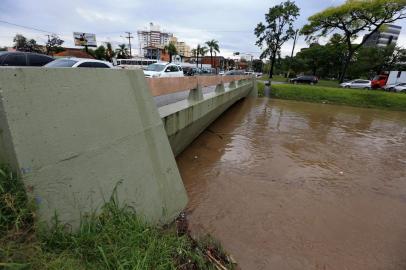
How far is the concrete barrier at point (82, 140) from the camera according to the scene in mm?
1361

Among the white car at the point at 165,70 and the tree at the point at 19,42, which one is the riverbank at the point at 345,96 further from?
the tree at the point at 19,42

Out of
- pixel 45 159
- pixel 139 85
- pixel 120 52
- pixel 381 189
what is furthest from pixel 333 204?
pixel 120 52

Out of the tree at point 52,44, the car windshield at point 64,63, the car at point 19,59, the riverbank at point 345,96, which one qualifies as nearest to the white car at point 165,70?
the car windshield at point 64,63

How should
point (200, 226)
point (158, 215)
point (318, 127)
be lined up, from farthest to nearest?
point (318, 127) → point (200, 226) → point (158, 215)

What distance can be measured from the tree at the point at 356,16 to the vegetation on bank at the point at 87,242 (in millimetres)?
30401

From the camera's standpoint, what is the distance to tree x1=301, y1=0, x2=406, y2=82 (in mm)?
22578

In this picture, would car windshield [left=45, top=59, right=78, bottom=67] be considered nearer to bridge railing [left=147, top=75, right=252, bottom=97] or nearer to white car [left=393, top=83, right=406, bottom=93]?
bridge railing [left=147, top=75, right=252, bottom=97]

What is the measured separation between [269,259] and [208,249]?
0.80 metres

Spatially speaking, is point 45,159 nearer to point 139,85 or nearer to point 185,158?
point 139,85

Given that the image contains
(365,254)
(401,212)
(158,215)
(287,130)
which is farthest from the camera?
(287,130)

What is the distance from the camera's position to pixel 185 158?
5422mm

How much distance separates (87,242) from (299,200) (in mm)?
3494

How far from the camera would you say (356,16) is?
2448 centimetres

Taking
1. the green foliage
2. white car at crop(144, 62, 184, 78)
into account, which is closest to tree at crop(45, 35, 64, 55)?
white car at crop(144, 62, 184, 78)
